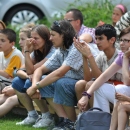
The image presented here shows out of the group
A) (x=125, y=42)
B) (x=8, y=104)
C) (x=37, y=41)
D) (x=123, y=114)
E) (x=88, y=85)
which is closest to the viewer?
(x=123, y=114)

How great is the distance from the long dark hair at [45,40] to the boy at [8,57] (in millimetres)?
583

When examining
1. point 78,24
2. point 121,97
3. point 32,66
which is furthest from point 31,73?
point 121,97

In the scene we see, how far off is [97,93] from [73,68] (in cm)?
61

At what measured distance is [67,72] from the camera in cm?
814

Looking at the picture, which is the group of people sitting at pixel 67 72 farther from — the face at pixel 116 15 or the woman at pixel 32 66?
the face at pixel 116 15

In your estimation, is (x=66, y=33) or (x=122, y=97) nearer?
(x=122, y=97)

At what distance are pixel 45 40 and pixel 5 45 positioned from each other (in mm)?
987

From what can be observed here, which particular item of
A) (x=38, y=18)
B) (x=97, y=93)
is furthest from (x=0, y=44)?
(x=38, y=18)

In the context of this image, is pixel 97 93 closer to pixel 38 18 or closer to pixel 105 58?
pixel 105 58

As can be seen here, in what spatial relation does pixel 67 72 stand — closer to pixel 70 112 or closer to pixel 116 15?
pixel 70 112

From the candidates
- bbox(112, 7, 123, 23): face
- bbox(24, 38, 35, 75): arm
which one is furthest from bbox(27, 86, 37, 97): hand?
bbox(112, 7, 123, 23): face

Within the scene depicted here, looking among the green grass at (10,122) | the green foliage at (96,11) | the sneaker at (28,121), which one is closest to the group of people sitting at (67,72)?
the sneaker at (28,121)

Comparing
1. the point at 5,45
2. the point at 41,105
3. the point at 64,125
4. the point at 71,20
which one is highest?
the point at 71,20

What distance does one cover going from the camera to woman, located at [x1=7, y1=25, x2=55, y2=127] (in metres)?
8.70
